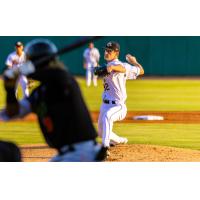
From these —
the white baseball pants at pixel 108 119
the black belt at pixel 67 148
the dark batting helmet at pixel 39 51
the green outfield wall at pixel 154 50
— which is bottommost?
the green outfield wall at pixel 154 50

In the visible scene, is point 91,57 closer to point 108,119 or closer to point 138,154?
point 138,154

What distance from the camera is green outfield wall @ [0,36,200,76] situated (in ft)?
99.2

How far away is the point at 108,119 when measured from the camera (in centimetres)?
932

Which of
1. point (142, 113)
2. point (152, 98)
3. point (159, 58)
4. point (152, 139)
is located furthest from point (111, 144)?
point (159, 58)

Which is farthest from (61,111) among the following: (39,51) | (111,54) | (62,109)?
(111,54)

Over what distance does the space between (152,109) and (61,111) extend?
12.6 metres

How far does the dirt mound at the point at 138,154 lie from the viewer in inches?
369

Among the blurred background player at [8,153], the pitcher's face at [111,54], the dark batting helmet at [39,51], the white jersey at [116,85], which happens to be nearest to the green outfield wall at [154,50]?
the white jersey at [116,85]

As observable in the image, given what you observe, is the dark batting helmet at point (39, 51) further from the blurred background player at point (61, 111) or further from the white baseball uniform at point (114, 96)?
the white baseball uniform at point (114, 96)

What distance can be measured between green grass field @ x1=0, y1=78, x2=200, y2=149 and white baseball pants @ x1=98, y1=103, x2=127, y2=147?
1.83m

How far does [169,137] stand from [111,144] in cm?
199

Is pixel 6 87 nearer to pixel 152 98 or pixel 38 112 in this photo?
pixel 38 112

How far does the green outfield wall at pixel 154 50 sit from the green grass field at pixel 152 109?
Answer: 837 mm

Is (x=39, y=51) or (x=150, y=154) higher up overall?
(x=39, y=51)
